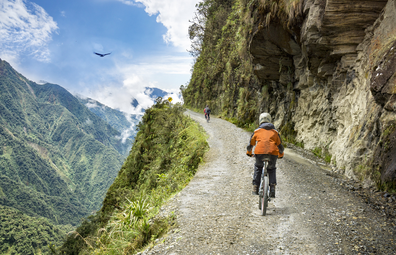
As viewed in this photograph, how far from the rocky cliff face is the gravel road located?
47.3 inches

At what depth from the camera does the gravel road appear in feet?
12.0

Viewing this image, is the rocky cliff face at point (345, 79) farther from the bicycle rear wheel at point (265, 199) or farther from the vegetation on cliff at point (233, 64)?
the bicycle rear wheel at point (265, 199)

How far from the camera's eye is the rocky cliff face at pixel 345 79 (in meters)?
6.27

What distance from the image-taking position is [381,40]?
7.19 m

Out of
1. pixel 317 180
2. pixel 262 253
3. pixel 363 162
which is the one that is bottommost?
pixel 262 253

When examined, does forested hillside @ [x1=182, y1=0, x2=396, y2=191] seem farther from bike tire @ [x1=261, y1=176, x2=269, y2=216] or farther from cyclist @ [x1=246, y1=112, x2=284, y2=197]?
bike tire @ [x1=261, y1=176, x2=269, y2=216]

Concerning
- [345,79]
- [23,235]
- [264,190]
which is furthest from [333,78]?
[23,235]

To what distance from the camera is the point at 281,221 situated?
4621 mm

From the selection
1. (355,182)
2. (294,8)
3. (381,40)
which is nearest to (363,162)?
(355,182)

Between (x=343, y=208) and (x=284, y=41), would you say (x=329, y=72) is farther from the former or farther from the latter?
(x=343, y=208)

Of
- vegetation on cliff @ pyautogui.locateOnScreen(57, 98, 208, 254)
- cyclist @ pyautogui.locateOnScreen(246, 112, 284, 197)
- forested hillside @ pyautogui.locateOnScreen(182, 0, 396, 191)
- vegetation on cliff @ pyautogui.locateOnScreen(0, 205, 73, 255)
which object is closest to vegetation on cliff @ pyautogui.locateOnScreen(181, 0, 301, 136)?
forested hillside @ pyautogui.locateOnScreen(182, 0, 396, 191)

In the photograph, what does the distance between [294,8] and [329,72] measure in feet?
10.8

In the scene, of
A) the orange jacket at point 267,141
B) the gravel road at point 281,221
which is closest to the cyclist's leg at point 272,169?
the orange jacket at point 267,141

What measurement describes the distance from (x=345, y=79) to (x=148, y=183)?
1051cm
